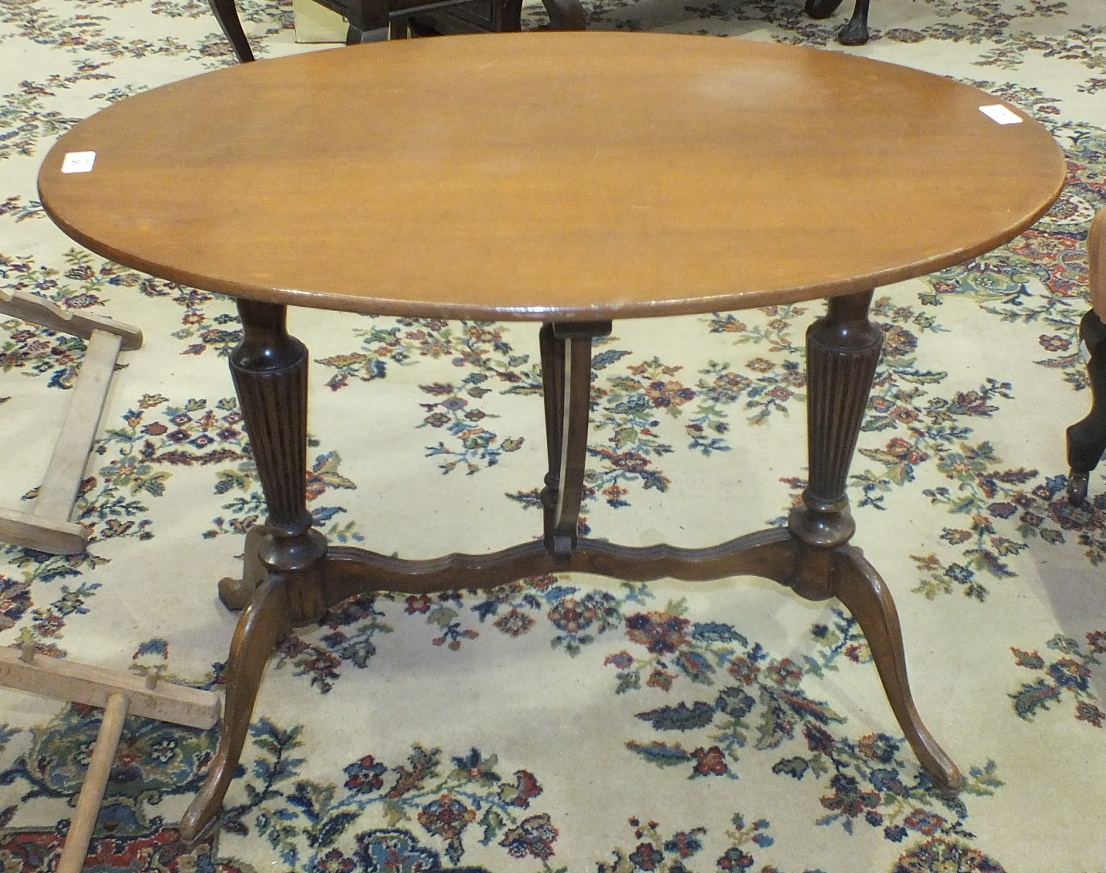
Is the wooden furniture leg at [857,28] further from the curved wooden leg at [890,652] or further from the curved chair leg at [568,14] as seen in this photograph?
the curved wooden leg at [890,652]

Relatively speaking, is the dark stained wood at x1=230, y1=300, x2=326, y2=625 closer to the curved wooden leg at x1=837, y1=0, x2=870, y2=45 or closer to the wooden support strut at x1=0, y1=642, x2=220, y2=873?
the wooden support strut at x1=0, y1=642, x2=220, y2=873

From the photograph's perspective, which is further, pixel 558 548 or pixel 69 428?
pixel 69 428

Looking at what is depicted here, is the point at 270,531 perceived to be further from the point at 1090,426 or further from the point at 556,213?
the point at 1090,426

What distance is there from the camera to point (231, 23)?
9.43ft

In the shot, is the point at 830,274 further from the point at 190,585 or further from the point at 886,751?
the point at 190,585

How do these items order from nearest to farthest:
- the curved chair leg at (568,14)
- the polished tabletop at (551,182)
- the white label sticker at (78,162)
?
the polished tabletop at (551,182), the white label sticker at (78,162), the curved chair leg at (568,14)

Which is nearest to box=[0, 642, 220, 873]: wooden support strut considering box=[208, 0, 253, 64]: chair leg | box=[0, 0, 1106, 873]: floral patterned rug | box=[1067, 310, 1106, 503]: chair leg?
box=[0, 0, 1106, 873]: floral patterned rug

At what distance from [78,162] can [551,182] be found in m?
0.49

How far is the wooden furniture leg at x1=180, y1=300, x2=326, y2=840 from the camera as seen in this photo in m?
1.21

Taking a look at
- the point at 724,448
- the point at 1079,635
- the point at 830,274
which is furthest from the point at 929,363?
the point at 830,274

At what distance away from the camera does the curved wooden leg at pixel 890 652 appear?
4.51 feet

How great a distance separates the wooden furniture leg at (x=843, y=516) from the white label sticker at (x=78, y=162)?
0.82 meters

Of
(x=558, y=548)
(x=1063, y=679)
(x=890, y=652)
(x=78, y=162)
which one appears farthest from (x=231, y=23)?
(x=1063, y=679)

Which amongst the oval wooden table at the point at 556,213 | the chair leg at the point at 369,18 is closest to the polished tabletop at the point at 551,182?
the oval wooden table at the point at 556,213
